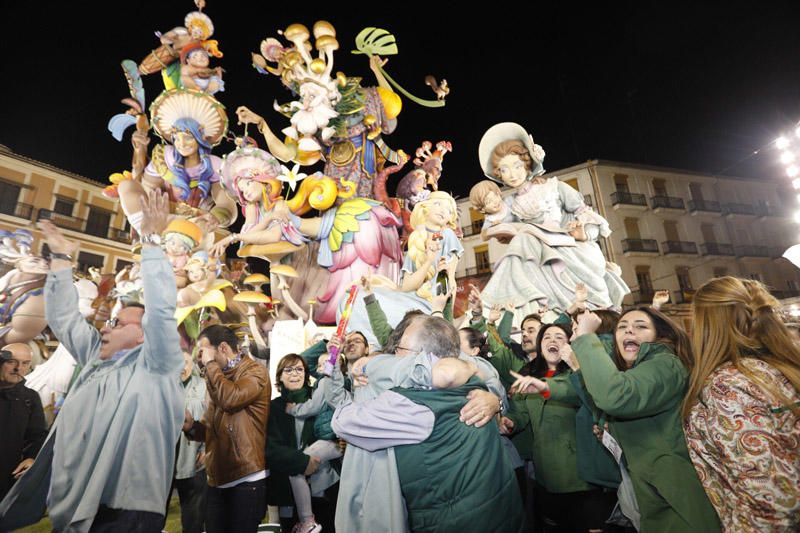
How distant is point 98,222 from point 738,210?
100ft

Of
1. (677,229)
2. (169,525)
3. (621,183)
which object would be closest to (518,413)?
(169,525)

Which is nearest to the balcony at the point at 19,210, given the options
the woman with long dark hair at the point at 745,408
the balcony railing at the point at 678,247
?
the woman with long dark hair at the point at 745,408

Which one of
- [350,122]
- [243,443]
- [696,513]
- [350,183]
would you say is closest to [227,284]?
[350,183]

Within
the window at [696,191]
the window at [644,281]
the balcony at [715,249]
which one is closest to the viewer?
the window at [644,281]

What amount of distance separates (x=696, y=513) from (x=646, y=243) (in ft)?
66.3

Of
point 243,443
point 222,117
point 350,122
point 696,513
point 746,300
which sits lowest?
point 696,513

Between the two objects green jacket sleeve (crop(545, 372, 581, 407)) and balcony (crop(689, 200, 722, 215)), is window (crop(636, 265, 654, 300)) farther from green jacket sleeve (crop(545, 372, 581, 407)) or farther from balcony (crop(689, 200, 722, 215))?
green jacket sleeve (crop(545, 372, 581, 407))

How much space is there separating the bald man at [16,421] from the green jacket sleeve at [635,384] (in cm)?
349

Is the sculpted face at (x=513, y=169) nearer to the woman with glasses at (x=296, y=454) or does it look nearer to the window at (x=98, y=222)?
the woman with glasses at (x=296, y=454)

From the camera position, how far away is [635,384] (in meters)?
1.56

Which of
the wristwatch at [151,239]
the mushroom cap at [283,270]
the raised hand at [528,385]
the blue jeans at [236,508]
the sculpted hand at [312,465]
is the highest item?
the mushroom cap at [283,270]

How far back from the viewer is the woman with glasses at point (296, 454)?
8.43 feet

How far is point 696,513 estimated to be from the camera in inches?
58.5

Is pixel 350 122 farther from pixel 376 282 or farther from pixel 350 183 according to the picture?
pixel 376 282
